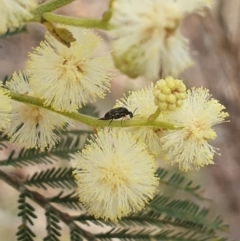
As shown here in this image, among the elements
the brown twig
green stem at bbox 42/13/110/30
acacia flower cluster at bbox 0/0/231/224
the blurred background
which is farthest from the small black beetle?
the blurred background

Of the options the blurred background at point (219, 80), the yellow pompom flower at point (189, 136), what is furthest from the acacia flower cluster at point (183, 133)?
the blurred background at point (219, 80)

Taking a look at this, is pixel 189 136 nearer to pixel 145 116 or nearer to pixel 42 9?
pixel 145 116

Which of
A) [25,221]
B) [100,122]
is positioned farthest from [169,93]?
[25,221]

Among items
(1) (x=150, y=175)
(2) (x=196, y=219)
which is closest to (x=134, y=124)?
(1) (x=150, y=175)

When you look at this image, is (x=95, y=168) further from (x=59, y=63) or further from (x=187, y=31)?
(x=187, y=31)

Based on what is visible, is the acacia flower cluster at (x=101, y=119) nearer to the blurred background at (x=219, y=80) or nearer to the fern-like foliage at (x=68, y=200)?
the fern-like foliage at (x=68, y=200)
